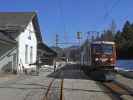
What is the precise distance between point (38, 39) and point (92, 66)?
72.1ft

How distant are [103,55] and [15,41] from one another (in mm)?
9677

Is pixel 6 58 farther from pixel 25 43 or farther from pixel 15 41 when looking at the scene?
pixel 25 43

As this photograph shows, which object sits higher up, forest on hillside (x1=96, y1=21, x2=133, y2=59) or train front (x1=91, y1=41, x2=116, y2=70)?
forest on hillside (x1=96, y1=21, x2=133, y2=59)

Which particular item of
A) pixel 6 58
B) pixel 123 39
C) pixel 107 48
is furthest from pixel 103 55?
pixel 123 39

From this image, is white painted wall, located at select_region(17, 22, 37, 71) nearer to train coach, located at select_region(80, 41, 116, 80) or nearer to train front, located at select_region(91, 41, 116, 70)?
train coach, located at select_region(80, 41, 116, 80)

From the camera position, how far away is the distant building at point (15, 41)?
39000mm

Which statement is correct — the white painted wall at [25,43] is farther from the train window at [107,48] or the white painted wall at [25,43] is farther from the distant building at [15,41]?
the train window at [107,48]

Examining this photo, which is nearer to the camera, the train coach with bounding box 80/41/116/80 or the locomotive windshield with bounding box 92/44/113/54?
the train coach with bounding box 80/41/116/80

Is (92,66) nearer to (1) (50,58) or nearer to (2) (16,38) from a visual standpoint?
(2) (16,38)

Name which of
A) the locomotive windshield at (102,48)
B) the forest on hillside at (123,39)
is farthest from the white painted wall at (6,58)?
the forest on hillside at (123,39)

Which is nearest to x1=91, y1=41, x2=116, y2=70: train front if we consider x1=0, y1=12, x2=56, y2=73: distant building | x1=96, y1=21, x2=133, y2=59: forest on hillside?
x1=0, y1=12, x2=56, y2=73: distant building

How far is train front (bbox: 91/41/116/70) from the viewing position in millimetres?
32844

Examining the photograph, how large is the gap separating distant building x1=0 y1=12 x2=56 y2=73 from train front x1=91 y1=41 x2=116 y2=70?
8.37m

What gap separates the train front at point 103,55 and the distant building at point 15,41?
837 centimetres
